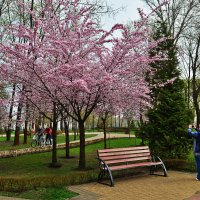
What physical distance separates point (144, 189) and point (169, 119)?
520 cm

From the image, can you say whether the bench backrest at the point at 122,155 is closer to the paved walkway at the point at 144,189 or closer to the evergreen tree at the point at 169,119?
the paved walkway at the point at 144,189

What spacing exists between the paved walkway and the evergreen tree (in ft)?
9.13

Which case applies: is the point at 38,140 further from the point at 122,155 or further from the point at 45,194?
the point at 45,194

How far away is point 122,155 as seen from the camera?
1032cm

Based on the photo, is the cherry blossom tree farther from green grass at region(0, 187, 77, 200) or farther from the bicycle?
the bicycle

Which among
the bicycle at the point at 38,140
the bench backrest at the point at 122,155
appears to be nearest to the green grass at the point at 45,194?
the bench backrest at the point at 122,155

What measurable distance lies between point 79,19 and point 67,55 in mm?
1454

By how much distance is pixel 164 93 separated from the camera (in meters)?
14.0

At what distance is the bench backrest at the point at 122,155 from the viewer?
9836 millimetres

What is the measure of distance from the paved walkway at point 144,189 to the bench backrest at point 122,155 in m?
0.61

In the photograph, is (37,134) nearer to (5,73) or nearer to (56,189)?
(5,73)

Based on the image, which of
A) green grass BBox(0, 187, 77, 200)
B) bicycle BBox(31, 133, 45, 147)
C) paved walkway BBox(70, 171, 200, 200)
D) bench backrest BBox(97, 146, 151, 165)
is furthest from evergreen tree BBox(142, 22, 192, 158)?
bicycle BBox(31, 133, 45, 147)

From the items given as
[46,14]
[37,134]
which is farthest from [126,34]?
[37,134]

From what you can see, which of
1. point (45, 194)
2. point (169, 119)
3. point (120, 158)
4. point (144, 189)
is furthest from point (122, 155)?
point (169, 119)
